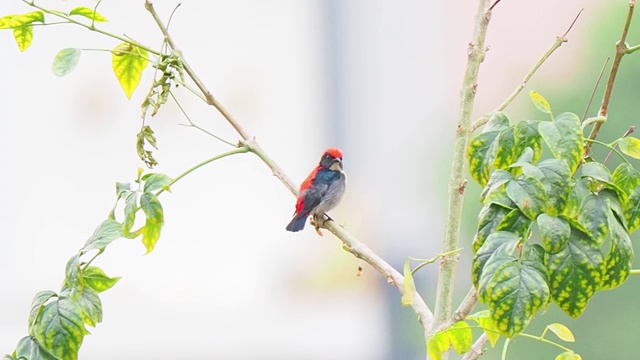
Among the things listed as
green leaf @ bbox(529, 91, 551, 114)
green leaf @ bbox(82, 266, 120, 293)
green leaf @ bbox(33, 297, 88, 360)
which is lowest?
green leaf @ bbox(529, 91, 551, 114)

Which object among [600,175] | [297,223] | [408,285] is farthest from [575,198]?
[297,223]

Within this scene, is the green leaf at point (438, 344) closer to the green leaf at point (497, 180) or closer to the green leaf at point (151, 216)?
the green leaf at point (497, 180)

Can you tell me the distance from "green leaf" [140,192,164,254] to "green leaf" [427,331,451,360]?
0.25m

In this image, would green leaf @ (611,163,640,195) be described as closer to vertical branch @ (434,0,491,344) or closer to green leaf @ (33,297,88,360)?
vertical branch @ (434,0,491,344)

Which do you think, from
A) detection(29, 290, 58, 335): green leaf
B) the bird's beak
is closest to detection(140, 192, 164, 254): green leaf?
detection(29, 290, 58, 335): green leaf

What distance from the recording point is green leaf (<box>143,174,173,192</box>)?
701 mm

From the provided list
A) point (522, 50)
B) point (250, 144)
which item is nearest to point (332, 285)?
point (522, 50)

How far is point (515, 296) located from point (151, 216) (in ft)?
1.11

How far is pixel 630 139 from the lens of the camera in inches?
25.8

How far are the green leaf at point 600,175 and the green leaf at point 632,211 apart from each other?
0.05 m

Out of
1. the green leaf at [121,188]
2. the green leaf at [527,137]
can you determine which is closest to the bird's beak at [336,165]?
the green leaf at [121,188]

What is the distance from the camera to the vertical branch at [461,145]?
0.72m

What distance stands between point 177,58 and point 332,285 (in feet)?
5.32

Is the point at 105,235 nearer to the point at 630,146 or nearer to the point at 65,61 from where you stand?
the point at 65,61
